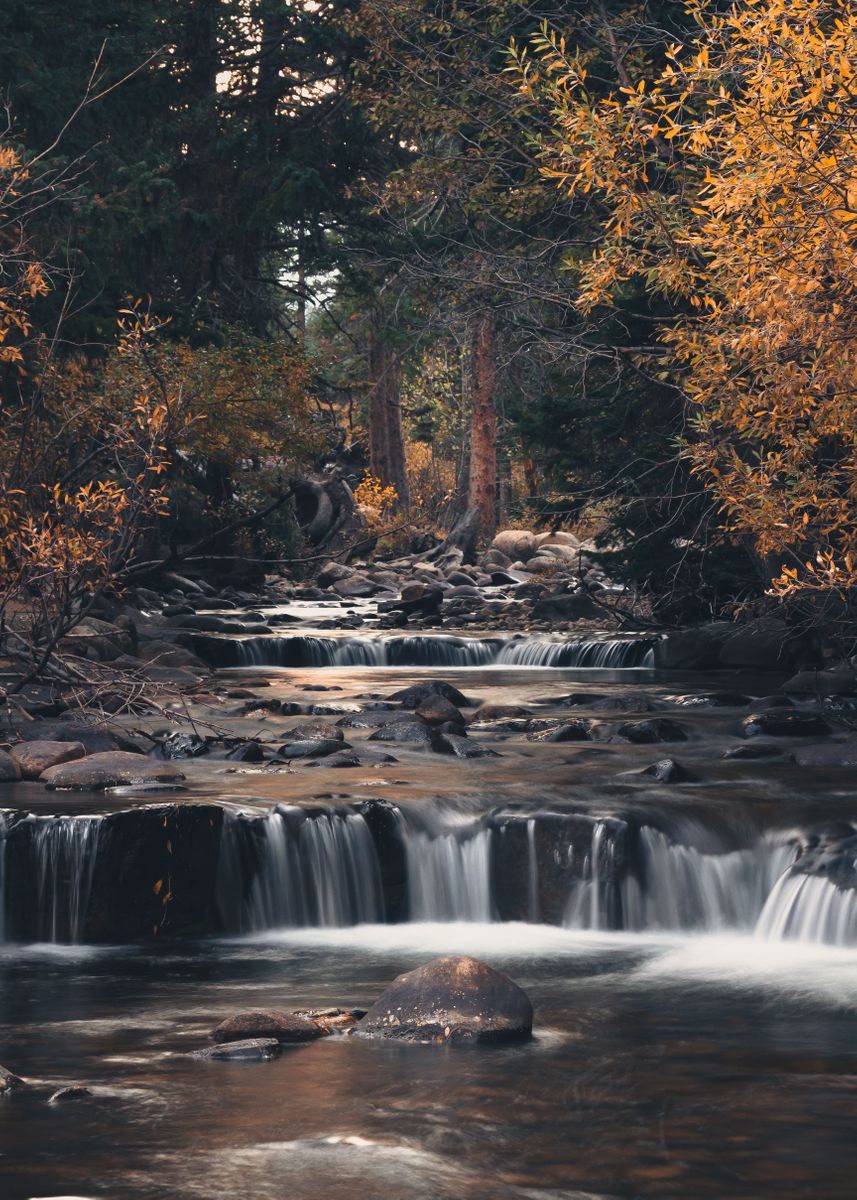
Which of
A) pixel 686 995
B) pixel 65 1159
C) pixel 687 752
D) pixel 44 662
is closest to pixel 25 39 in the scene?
pixel 44 662

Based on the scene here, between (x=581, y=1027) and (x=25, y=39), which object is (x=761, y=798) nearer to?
(x=581, y=1027)

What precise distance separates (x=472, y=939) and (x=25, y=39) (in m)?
15.8

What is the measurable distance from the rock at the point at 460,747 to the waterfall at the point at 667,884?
3.25m

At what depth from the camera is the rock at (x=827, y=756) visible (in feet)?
46.5

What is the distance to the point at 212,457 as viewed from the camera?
25516 mm

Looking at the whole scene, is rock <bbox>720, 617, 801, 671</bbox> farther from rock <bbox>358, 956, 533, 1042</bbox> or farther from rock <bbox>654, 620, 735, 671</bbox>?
rock <bbox>358, 956, 533, 1042</bbox>

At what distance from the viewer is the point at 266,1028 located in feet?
26.6

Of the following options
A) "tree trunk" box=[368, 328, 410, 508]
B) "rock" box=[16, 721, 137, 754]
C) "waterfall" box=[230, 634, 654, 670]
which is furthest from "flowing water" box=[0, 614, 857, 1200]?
"tree trunk" box=[368, 328, 410, 508]

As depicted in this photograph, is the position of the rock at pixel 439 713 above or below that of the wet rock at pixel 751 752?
Result: above

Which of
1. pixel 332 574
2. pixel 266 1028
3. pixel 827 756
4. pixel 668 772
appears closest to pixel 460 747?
pixel 668 772

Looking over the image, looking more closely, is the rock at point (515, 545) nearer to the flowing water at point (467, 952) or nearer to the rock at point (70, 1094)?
the flowing water at point (467, 952)

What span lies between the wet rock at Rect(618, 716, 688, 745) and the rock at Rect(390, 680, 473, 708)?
9.29ft

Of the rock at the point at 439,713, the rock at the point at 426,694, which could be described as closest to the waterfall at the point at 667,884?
the rock at the point at 439,713

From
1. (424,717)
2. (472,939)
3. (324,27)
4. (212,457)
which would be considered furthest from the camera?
(324,27)
